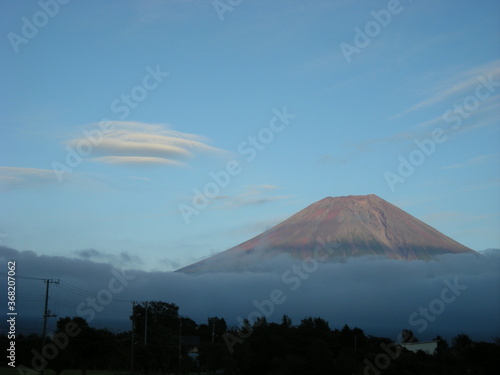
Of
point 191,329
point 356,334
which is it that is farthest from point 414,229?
point 356,334

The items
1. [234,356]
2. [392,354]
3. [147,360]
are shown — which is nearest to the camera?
[392,354]

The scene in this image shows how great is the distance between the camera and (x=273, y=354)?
A: 42219 mm

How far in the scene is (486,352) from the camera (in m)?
34.8

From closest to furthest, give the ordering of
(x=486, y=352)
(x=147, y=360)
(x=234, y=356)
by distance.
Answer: (x=486, y=352), (x=234, y=356), (x=147, y=360)

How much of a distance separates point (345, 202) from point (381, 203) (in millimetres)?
11873

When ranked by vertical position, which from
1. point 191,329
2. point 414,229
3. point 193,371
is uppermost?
point 414,229

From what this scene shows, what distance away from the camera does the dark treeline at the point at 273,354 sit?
34.8 meters

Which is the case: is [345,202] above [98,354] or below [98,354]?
above

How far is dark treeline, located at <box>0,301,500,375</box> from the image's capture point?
34844 mm

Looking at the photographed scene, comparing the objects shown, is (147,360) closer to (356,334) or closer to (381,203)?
(356,334)

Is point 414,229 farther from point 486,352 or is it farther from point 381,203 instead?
point 486,352

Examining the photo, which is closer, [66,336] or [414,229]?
[66,336]

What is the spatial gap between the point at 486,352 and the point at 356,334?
24.0 metres

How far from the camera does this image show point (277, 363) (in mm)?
39750
